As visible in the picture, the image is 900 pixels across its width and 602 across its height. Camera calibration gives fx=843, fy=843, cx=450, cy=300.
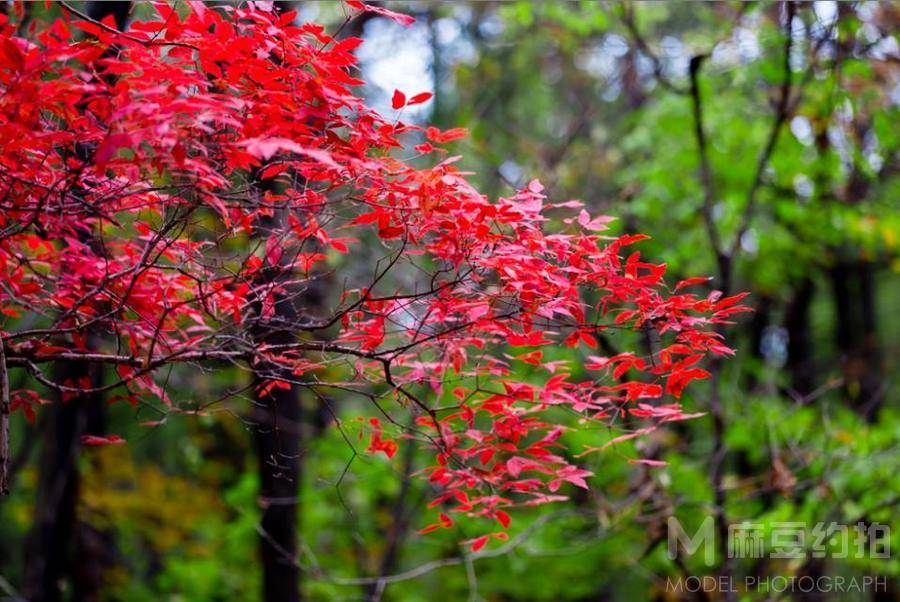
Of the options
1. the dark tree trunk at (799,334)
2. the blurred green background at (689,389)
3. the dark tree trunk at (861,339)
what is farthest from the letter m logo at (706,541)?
the dark tree trunk at (799,334)

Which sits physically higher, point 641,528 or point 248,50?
point 248,50

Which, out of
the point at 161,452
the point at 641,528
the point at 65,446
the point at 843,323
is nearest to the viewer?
the point at 65,446

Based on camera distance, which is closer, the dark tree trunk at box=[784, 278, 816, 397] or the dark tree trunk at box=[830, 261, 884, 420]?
the dark tree trunk at box=[830, 261, 884, 420]

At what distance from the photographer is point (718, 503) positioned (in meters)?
4.77

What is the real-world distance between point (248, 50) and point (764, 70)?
14.1ft

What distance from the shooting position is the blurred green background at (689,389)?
5121mm

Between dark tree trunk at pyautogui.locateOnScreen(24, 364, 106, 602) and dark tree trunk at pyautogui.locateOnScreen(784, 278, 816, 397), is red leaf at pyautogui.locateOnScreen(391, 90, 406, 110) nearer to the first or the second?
dark tree trunk at pyautogui.locateOnScreen(24, 364, 106, 602)

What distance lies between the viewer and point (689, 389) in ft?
22.0

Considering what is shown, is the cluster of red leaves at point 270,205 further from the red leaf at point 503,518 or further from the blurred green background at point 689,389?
the blurred green background at point 689,389

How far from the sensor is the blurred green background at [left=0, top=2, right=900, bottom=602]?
5.12m

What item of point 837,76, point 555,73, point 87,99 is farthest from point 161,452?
point 87,99

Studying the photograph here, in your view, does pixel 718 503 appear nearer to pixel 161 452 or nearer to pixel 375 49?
pixel 375 49

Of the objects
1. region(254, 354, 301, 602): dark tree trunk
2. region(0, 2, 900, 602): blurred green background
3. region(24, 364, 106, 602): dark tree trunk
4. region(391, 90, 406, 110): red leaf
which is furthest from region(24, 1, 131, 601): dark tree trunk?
region(391, 90, 406, 110): red leaf

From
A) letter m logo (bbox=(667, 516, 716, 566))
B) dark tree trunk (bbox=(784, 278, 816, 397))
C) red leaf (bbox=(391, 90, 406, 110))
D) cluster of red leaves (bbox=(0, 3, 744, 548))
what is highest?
dark tree trunk (bbox=(784, 278, 816, 397))
